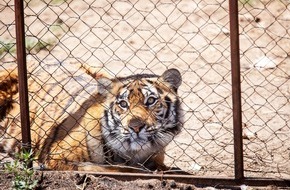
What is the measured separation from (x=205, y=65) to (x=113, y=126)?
2.23m

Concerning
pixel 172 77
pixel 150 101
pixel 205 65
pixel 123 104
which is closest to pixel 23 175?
pixel 123 104

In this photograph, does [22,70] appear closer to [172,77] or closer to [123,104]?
[123,104]

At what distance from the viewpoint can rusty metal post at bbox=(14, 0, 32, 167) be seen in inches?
207

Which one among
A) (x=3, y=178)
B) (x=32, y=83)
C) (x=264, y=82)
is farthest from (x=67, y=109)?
(x=264, y=82)

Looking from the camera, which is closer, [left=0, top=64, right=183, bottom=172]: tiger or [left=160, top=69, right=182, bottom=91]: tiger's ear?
[left=0, top=64, right=183, bottom=172]: tiger

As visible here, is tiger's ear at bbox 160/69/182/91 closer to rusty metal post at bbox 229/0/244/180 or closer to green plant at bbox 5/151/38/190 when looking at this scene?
rusty metal post at bbox 229/0/244/180

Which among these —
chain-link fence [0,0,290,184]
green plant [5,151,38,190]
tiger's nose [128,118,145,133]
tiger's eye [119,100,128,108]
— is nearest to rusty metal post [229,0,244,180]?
chain-link fence [0,0,290,184]

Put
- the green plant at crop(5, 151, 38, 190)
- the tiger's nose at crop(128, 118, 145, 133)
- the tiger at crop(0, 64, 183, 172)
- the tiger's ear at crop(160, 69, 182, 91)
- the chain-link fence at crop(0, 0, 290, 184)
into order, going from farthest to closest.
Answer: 1. the chain-link fence at crop(0, 0, 290, 184)
2. the tiger's ear at crop(160, 69, 182, 91)
3. the tiger at crop(0, 64, 183, 172)
4. the tiger's nose at crop(128, 118, 145, 133)
5. the green plant at crop(5, 151, 38, 190)

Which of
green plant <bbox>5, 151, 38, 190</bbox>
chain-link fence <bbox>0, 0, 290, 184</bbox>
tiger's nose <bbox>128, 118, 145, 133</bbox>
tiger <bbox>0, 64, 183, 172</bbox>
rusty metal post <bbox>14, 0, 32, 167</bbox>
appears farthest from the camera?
chain-link fence <bbox>0, 0, 290, 184</bbox>

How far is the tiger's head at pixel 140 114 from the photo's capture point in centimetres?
578

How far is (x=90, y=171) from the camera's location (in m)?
5.58

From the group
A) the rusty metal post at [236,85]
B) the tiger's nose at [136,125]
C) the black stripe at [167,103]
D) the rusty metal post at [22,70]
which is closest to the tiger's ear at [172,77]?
the black stripe at [167,103]

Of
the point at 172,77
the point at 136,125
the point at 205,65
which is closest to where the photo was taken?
the point at 136,125

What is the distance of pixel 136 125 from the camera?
5.68m
